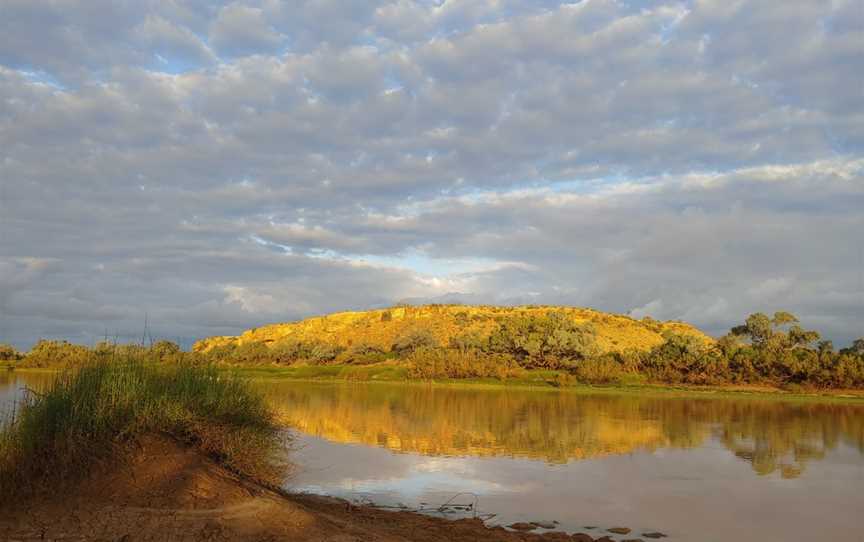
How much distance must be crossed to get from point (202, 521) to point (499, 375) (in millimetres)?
46296

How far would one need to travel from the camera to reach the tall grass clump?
941 cm

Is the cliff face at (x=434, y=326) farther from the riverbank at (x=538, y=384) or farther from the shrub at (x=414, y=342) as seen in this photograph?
the riverbank at (x=538, y=384)

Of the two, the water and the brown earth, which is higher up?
the brown earth

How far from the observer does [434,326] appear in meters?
90.0

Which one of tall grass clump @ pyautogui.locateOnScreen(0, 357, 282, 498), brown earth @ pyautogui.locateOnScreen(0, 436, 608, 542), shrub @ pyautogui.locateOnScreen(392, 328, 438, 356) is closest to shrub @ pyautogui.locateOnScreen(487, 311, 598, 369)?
shrub @ pyautogui.locateOnScreen(392, 328, 438, 356)

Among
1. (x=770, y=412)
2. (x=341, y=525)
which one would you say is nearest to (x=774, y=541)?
(x=341, y=525)

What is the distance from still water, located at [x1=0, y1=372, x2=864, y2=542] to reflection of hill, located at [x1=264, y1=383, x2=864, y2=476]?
8cm

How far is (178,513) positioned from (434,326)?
81761mm

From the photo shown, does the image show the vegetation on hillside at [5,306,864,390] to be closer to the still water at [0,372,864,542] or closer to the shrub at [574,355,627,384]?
the shrub at [574,355,627,384]

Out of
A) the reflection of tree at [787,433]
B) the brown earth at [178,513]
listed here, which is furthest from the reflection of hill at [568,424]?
the brown earth at [178,513]

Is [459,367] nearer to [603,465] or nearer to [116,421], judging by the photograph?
[603,465]

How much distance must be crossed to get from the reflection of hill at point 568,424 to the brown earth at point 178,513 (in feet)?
26.3

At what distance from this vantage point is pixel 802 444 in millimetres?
22547

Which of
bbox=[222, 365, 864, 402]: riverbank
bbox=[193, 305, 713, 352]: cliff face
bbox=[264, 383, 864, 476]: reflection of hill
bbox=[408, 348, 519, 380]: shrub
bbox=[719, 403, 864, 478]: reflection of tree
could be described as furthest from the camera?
bbox=[193, 305, 713, 352]: cliff face
